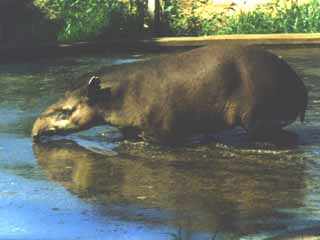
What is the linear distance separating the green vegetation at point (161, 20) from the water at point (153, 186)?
5600mm

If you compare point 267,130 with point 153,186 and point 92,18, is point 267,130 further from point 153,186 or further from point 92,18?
point 92,18

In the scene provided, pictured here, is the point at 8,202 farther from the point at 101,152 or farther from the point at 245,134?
the point at 245,134

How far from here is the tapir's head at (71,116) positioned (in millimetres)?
9234

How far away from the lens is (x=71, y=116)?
9320 millimetres

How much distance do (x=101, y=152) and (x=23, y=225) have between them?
2.45 metres

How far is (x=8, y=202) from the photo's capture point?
7211mm

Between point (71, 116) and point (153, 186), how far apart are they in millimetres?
1908

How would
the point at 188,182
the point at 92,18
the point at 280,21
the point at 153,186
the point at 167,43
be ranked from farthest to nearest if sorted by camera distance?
the point at 280,21 < the point at 92,18 < the point at 167,43 < the point at 188,182 < the point at 153,186

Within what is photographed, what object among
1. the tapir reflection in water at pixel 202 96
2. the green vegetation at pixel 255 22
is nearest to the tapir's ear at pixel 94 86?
the tapir reflection in water at pixel 202 96

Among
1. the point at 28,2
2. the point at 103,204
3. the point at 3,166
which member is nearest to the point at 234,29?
the point at 28,2

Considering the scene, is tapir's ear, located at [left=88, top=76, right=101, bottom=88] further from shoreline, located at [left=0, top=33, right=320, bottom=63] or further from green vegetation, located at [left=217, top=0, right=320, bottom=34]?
green vegetation, located at [left=217, top=0, right=320, bottom=34]

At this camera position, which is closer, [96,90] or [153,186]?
[153,186]

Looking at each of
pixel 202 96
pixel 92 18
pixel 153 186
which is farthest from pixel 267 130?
pixel 92 18

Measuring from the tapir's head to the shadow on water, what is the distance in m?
0.14
